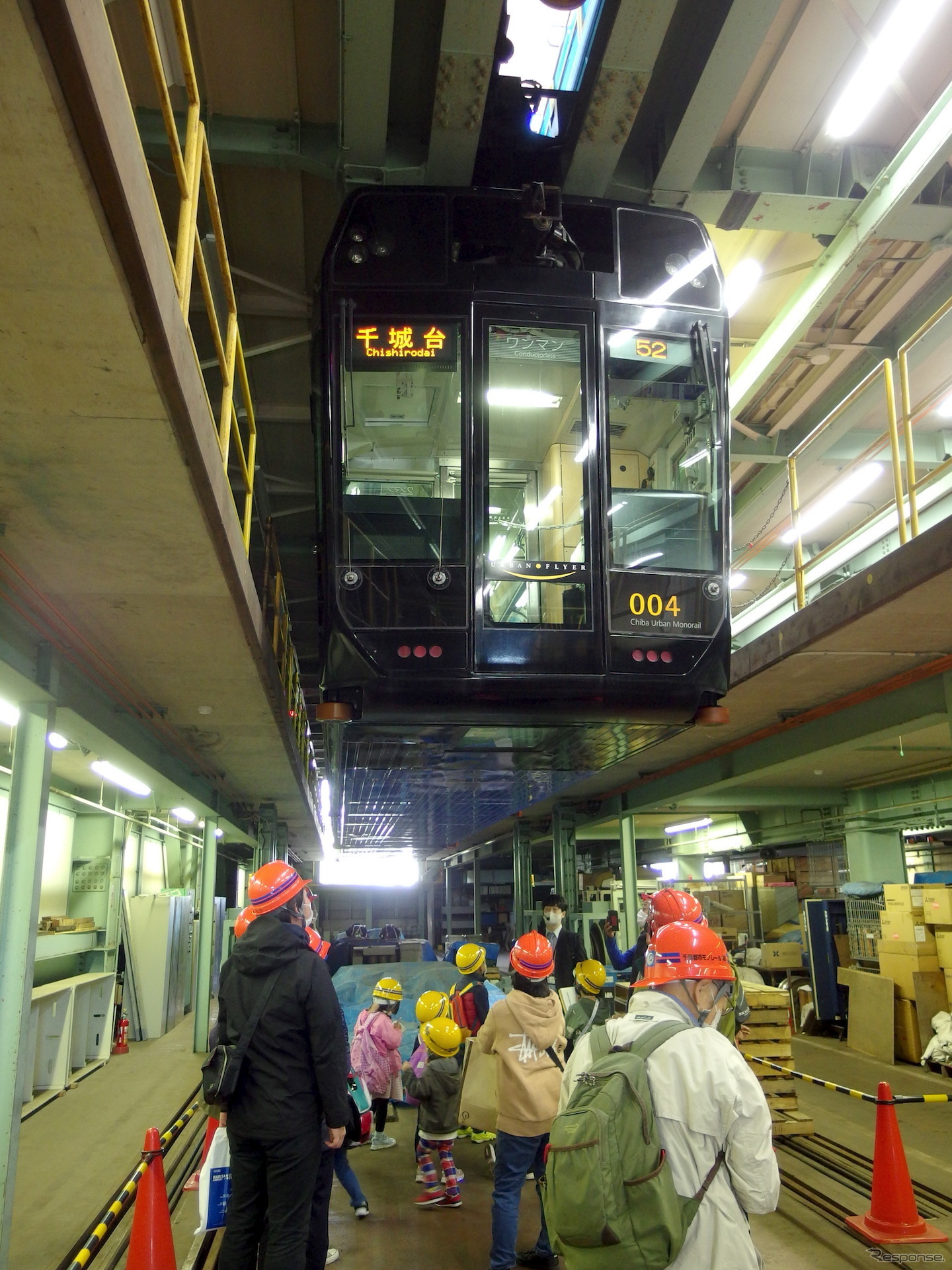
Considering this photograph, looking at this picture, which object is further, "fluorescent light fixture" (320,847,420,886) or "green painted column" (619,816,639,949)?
"fluorescent light fixture" (320,847,420,886)

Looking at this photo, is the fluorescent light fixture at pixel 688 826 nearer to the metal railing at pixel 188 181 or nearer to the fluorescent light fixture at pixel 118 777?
the fluorescent light fixture at pixel 118 777

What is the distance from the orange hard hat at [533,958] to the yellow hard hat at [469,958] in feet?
7.15

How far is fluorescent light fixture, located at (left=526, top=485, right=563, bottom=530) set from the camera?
6594 mm

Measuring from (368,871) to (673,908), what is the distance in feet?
115

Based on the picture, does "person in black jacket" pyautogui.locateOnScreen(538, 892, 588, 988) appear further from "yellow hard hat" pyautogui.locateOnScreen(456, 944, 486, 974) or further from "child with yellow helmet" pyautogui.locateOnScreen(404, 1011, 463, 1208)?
"child with yellow helmet" pyautogui.locateOnScreen(404, 1011, 463, 1208)

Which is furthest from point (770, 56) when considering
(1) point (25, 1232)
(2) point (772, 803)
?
(2) point (772, 803)

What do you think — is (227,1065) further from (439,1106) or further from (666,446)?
(666,446)

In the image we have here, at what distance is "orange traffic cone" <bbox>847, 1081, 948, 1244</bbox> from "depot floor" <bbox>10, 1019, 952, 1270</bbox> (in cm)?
14

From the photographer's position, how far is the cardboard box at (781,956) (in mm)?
14516

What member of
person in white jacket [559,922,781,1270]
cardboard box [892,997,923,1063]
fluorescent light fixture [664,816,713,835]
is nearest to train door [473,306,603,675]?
person in white jacket [559,922,781,1270]

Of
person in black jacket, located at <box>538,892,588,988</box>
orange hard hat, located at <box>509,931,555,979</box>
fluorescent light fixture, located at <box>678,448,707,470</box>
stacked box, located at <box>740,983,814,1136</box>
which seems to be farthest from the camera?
person in black jacket, located at <box>538,892,588,988</box>

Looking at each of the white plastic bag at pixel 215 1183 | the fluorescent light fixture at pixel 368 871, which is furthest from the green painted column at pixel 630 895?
the fluorescent light fixture at pixel 368 871

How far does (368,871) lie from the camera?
1499 inches

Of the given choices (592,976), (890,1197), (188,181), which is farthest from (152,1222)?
(188,181)
